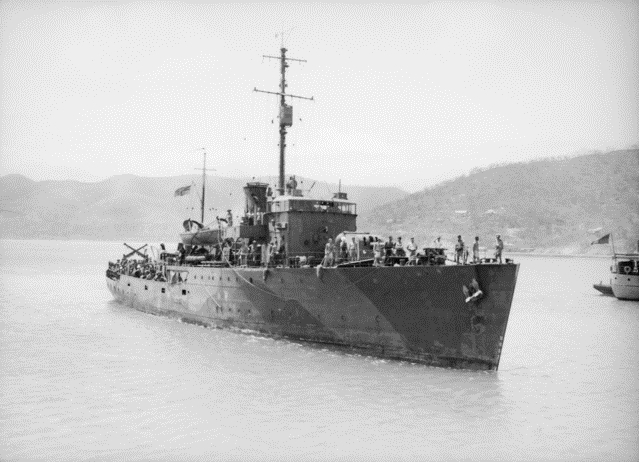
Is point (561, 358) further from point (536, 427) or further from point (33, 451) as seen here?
point (33, 451)

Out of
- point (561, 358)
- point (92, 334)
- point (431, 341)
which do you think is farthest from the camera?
point (92, 334)

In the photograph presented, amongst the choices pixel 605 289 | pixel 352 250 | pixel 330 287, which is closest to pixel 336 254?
pixel 352 250

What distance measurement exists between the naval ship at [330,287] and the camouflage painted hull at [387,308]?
3 centimetres

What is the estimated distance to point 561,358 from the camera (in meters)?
19.0

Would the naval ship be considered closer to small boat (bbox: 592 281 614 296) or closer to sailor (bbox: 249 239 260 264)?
sailor (bbox: 249 239 260 264)

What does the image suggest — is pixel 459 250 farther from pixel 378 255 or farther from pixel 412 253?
pixel 378 255

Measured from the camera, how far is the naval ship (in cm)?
1588

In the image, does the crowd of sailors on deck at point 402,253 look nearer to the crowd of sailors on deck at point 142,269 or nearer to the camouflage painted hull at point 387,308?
the camouflage painted hull at point 387,308

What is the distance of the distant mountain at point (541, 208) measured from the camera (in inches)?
3784

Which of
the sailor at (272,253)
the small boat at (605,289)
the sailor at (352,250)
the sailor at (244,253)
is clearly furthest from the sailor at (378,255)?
the small boat at (605,289)

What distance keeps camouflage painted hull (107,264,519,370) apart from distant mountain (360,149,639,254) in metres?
74.8

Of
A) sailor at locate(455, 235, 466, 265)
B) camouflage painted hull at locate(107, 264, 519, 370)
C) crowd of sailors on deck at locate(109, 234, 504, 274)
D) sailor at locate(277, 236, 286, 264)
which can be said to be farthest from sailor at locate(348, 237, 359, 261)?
sailor at locate(455, 235, 466, 265)

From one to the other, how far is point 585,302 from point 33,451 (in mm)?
35754

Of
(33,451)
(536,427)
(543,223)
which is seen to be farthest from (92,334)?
(543,223)
